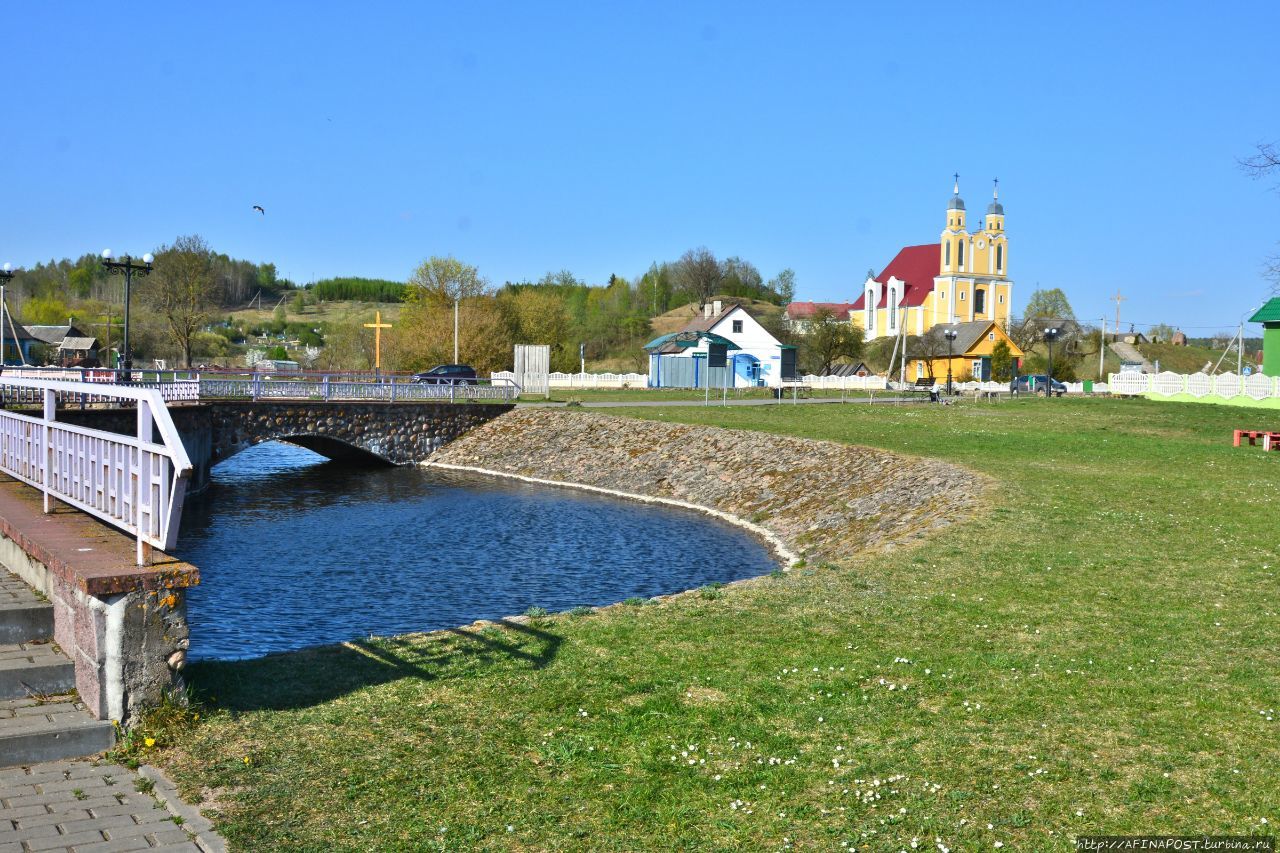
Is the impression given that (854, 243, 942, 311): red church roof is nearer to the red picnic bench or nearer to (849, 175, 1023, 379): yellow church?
(849, 175, 1023, 379): yellow church

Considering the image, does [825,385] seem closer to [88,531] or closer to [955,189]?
[955,189]

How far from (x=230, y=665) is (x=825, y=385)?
Result: 75.8m

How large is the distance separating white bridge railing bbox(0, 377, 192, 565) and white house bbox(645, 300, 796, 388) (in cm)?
6686

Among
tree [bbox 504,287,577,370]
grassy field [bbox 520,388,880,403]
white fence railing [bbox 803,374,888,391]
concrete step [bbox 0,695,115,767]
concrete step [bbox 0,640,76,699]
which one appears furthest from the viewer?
tree [bbox 504,287,577,370]

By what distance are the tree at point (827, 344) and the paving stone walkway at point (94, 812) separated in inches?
3783

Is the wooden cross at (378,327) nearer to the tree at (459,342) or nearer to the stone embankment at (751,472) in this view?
the tree at (459,342)

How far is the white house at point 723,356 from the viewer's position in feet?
263

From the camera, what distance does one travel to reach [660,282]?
583ft

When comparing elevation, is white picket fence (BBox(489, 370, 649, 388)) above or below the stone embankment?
above

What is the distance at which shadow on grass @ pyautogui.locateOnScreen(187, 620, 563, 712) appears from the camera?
28.9 ft

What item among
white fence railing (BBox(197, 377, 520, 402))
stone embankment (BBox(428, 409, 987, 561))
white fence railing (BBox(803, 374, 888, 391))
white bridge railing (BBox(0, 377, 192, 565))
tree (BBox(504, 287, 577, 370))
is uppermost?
tree (BBox(504, 287, 577, 370))

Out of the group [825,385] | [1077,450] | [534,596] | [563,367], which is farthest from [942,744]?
[563,367]

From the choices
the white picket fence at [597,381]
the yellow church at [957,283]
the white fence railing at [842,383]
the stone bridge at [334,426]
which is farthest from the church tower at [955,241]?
the stone bridge at [334,426]

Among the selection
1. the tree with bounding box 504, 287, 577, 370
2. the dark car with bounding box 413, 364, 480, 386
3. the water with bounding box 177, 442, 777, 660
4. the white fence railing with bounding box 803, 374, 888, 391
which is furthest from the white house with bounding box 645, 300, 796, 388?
the water with bounding box 177, 442, 777, 660
